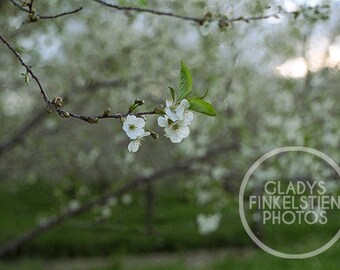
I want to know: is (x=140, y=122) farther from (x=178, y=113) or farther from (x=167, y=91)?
(x=167, y=91)

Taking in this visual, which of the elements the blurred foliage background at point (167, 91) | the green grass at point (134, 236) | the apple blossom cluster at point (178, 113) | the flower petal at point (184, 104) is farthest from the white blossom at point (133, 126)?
the green grass at point (134, 236)

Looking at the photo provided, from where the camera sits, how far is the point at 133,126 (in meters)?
→ 1.51

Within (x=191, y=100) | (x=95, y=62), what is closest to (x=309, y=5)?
(x=191, y=100)

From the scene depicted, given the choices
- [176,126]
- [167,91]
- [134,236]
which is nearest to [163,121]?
[176,126]

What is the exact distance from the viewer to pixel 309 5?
9.34 feet

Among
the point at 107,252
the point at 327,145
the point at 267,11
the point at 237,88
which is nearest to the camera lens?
the point at 267,11

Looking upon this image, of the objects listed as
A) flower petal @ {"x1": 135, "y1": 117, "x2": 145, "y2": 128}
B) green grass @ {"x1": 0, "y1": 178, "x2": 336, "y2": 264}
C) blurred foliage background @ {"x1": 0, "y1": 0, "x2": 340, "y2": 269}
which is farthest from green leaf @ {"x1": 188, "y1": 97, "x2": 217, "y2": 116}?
green grass @ {"x1": 0, "y1": 178, "x2": 336, "y2": 264}

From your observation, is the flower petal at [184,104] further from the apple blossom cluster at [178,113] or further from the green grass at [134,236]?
the green grass at [134,236]

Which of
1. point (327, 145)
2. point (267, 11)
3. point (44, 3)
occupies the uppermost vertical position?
point (327, 145)

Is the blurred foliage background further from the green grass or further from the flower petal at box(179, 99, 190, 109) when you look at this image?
the flower petal at box(179, 99, 190, 109)

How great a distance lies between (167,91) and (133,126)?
4577mm

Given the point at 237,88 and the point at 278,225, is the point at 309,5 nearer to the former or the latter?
the point at 237,88

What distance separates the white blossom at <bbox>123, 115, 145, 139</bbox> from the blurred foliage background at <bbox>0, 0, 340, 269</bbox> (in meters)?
1.08

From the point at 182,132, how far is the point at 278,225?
7794 mm
